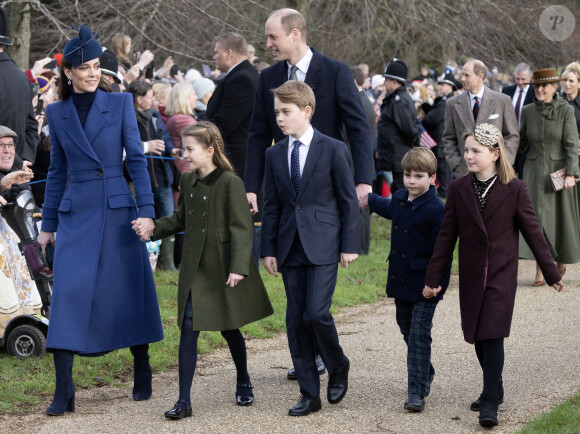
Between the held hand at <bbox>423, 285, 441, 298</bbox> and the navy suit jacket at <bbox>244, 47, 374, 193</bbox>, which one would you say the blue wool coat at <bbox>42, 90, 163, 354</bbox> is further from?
the held hand at <bbox>423, 285, 441, 298</bbox>

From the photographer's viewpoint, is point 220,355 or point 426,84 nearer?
point 220,355

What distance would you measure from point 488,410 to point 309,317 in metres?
1.08

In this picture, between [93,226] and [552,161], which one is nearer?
[93,226]

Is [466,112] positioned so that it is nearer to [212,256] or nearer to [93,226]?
[212,256]

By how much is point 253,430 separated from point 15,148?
12.0 feet

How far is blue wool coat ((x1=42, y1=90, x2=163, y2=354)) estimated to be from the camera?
5.66m

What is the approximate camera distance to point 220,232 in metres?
5.60

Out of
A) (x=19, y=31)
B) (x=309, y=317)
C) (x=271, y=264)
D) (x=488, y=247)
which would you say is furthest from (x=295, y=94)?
(x=19, y=31)

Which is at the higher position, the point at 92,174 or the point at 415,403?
the point at 92,174

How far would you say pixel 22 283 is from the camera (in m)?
7.20

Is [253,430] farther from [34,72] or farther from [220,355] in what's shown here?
[34,72]

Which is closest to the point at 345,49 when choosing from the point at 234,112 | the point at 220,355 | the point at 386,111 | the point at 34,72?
the point at 386,111

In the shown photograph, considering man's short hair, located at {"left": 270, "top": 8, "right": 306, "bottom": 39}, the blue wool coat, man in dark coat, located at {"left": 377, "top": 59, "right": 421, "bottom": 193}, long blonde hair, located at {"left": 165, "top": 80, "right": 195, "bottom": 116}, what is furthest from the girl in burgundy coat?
man in dark coat, located at {"left": 377, "top": 59, "right": 421, "bottom": 193}

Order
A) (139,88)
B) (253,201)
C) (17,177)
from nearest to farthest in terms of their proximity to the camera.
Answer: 1. (253,201)
2. (17,177)
3. (139,88)
